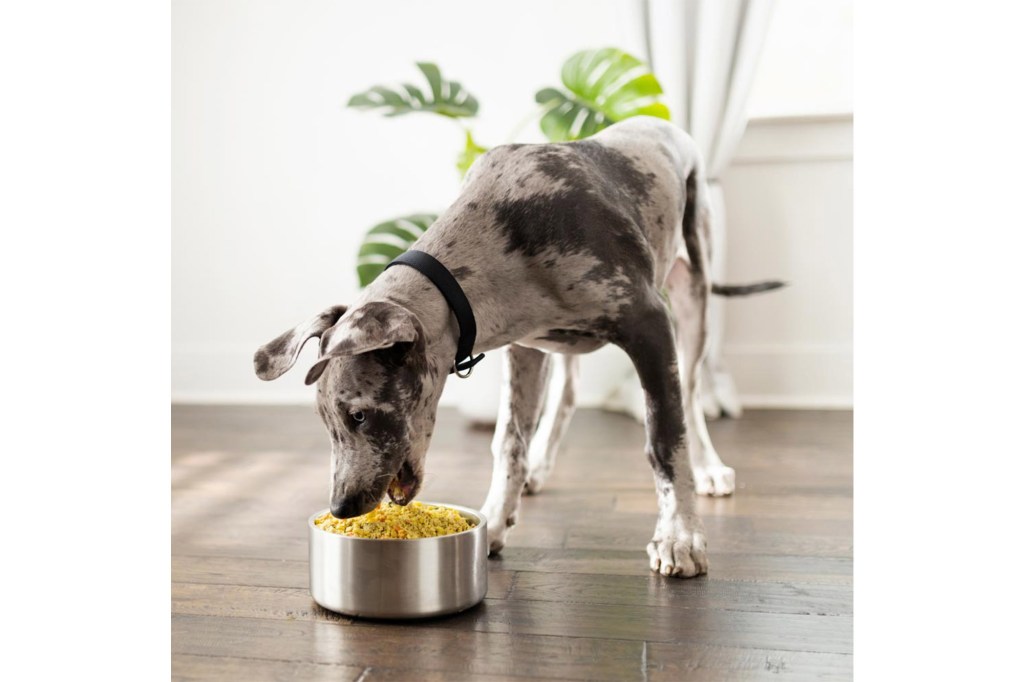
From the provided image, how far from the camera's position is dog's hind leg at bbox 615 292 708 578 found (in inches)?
69.7

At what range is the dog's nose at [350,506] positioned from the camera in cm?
151

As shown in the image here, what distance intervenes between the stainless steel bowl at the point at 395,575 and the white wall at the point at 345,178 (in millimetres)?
2663

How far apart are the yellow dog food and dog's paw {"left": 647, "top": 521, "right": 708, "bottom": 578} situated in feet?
1.28

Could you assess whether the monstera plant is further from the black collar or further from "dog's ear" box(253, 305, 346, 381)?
"dog's ear" box(253, 305, 346, 381)

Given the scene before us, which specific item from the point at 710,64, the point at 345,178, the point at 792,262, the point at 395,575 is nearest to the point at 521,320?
the point at 395,575

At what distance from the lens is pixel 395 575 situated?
157 cm

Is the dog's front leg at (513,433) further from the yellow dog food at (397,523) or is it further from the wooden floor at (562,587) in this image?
the yellow dog food at (397,523)

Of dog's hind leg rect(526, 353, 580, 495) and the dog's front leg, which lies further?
dog's hind leg rect(526, 353, 580, 495)

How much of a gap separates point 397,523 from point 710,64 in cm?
271

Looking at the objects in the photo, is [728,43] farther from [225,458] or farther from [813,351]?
[225,458]

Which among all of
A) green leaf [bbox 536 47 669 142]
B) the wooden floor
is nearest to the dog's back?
the wooden floor

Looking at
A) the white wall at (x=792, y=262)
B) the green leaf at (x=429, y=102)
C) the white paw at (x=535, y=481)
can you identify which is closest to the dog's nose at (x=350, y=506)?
the white paw at (x=535, y=481)
